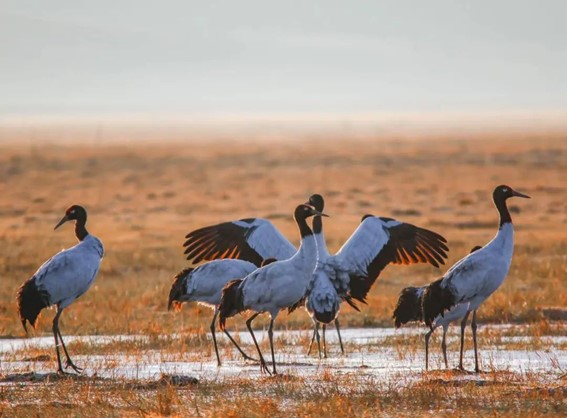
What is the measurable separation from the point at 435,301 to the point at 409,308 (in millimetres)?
615

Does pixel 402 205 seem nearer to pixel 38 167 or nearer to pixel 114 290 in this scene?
pixel 114 290

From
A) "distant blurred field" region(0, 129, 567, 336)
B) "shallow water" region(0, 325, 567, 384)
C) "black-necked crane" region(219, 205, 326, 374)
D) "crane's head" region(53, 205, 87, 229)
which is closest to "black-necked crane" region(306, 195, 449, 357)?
"shallow water" region(0, 325, 567, 384)

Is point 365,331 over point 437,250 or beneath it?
beneath

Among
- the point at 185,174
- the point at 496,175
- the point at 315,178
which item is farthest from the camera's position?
the point at 185,174

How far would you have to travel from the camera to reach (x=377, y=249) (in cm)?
1577

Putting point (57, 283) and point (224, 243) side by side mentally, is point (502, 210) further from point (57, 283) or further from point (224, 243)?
point (57, 283)

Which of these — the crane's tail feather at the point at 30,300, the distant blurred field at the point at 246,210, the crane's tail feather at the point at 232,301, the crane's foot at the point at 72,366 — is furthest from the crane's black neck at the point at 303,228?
the distant blurred field at the point at 246,210

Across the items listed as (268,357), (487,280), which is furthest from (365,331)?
(487,280)

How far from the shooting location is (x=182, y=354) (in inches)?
577

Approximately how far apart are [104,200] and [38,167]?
25.0 m

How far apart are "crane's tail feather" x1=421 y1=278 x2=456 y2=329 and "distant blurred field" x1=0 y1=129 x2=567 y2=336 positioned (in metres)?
4.05

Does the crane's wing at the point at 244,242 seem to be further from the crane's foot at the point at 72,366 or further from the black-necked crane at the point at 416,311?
the crane's foot at the point at 72,366

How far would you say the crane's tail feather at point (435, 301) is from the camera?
1330cm

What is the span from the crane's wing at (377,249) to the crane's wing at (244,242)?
708 millimetres
